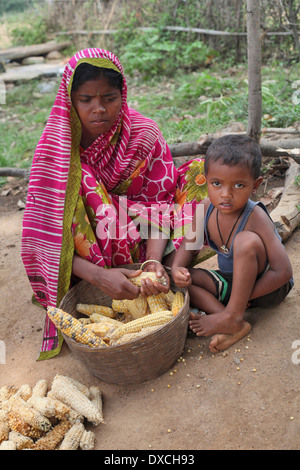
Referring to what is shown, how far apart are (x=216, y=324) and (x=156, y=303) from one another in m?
0.37

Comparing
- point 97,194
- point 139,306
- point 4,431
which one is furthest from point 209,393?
point 97,194

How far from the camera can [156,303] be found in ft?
8.54

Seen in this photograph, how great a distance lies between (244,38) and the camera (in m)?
8.09

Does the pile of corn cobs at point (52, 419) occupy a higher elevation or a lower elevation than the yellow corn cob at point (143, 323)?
lower

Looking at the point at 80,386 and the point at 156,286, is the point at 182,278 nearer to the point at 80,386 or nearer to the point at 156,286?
the point at 156,286

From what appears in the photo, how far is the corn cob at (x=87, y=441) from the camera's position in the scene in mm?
2059

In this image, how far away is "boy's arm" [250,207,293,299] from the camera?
2387 millimetres

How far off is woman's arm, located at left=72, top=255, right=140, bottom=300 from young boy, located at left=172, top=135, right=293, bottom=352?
0.89 ft

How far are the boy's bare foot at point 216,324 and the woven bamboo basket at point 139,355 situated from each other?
0.15 metres

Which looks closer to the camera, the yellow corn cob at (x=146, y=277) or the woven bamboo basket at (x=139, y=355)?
the woven bamboo basket at (x=139, y=355)

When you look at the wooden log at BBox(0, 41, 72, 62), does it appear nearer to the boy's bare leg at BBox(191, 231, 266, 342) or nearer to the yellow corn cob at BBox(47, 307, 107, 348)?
the yellow corn cob at BBox(47, 307, 107, 348)

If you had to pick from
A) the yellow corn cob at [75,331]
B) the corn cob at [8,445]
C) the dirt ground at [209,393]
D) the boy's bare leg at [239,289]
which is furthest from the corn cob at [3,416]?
the boy's bare leg at [239,289]

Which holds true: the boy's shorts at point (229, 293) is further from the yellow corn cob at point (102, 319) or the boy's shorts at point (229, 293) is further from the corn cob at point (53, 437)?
the corn cob at point (53, 437)

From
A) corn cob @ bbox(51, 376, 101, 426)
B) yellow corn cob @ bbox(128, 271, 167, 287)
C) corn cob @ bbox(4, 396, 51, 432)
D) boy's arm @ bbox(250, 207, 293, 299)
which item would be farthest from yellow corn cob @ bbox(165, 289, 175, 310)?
corn cob @ bbox(4, 396, 51, 432)
